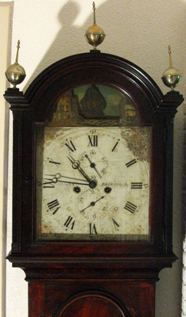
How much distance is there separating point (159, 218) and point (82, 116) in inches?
11.9

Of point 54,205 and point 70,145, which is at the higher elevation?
point 70,145

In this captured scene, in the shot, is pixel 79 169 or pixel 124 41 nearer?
pixel 79 169

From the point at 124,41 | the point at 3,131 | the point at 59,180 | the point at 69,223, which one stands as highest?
the point at 124,41

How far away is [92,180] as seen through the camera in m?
0.96

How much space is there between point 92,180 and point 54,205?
0.11m

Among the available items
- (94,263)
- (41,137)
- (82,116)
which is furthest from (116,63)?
(94,263)

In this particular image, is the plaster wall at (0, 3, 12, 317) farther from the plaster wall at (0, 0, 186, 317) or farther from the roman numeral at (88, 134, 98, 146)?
the roman numeral at (88, 134, 98, 146)

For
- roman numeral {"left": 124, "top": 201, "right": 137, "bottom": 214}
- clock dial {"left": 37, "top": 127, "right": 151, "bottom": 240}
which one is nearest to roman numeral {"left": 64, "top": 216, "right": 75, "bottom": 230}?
clock dial {"left": 37, "top": 127, "right": 151, "bottom": 240}

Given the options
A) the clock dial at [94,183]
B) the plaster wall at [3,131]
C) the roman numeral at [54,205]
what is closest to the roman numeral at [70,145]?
the clock dial at [94,183]

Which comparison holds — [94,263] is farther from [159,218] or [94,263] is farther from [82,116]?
[82,116]

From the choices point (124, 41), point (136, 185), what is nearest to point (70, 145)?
point (136, 185)

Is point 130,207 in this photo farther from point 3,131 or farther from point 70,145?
point 3,131

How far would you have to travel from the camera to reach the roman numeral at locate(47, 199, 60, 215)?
95 cm

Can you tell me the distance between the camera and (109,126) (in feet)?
3.14
